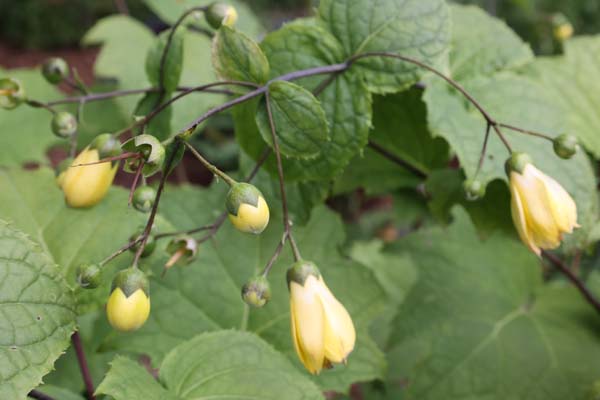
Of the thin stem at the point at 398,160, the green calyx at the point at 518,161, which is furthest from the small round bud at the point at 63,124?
the green calyx at the point at 518,161

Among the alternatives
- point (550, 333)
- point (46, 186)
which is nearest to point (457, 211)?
point (550, 333)

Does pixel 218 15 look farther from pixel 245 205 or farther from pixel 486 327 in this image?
pixel 486 327

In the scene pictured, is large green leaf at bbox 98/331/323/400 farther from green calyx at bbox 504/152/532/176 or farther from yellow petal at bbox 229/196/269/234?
green calyx at bbox 504/152/532/176

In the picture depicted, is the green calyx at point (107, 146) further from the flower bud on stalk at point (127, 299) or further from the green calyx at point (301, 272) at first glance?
the green calyx at point (301, 272)

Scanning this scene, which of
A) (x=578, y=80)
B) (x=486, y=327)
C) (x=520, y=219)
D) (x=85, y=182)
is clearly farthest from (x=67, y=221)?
(x=578, y=80)

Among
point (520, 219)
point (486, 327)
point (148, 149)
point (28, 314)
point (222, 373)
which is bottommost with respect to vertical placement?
point (486, 327)

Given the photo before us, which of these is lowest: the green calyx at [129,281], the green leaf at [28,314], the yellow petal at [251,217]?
the green leaf at [28,314]

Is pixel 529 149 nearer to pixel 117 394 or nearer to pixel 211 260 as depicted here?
pixel 211 260
